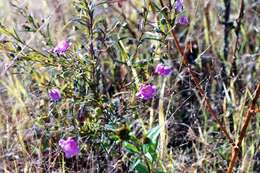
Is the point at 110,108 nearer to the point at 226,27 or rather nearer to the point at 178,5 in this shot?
the point at 178,5

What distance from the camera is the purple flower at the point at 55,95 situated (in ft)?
4.85

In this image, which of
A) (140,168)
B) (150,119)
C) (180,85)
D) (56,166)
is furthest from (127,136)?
(180,85)

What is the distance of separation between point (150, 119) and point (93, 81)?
34 cm

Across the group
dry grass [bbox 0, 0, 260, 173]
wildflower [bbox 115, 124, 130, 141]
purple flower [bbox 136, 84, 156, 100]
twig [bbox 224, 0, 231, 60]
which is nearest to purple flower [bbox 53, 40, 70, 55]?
dry grass [bbox 0, 0, 260, 173]

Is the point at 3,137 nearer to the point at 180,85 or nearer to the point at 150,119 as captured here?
the point at 150,119

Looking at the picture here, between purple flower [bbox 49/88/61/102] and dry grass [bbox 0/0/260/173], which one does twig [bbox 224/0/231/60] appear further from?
purple flower [bbox 49/88/61/102]

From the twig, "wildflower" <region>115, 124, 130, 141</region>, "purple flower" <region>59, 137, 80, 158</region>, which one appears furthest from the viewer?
the twig

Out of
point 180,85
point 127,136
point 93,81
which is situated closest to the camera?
point 127,136

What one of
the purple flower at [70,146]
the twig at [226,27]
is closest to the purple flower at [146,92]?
the purple flower at [70,146]

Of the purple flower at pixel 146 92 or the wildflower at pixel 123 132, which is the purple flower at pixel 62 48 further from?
the wildflower at pixel 123 132

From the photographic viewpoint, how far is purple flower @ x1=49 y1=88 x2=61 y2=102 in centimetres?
148

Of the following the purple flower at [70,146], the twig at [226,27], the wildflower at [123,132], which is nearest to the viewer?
the wildflower at [123,132]

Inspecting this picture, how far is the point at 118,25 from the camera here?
4.99ft

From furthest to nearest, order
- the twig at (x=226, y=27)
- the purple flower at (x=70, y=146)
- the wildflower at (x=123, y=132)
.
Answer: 1. the twig at (x=226, y=27)
2. the purple flower at (x=70, y=146)
3. the wildflower at (x=123, y=132)
